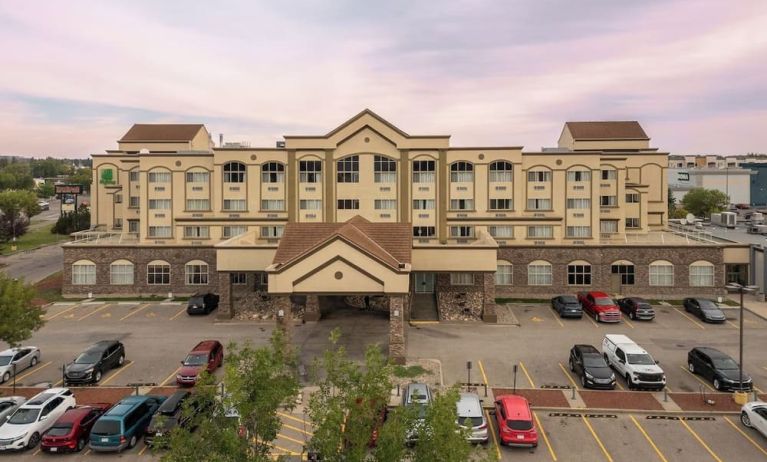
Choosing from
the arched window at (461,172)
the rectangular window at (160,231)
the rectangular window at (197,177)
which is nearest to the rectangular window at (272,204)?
the rectangular window at (197,177)

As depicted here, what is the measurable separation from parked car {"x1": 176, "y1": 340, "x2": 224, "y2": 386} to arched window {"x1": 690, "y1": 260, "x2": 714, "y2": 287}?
40.2 m

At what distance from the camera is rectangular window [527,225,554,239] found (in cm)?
4931

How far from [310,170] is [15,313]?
2711 cm

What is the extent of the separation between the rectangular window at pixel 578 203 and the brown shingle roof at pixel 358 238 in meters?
19.5

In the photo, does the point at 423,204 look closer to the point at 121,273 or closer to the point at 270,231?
the point at 270,231

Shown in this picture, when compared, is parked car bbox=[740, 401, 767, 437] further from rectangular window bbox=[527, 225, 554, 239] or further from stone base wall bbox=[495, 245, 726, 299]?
rectangular window bbox=[527, 225, 554, 239]

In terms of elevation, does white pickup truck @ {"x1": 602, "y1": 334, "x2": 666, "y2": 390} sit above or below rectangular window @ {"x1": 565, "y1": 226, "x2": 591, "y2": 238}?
below

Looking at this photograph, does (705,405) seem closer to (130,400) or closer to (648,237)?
(130,400)

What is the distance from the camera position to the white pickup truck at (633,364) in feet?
83.6

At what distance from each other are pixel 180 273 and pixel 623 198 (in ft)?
143

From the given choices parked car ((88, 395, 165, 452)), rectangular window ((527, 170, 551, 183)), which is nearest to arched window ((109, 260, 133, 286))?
parked car ((88, 395, 165, 452))

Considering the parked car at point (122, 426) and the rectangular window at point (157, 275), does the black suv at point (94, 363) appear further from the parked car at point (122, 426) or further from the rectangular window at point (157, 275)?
the rectangular window at point (157, 275)

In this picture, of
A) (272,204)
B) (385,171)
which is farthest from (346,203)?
(272,204)

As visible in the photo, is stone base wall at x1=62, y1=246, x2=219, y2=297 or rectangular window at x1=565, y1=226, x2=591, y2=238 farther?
rectangular window at x1=565, y1=226, x2=591, y2=238
